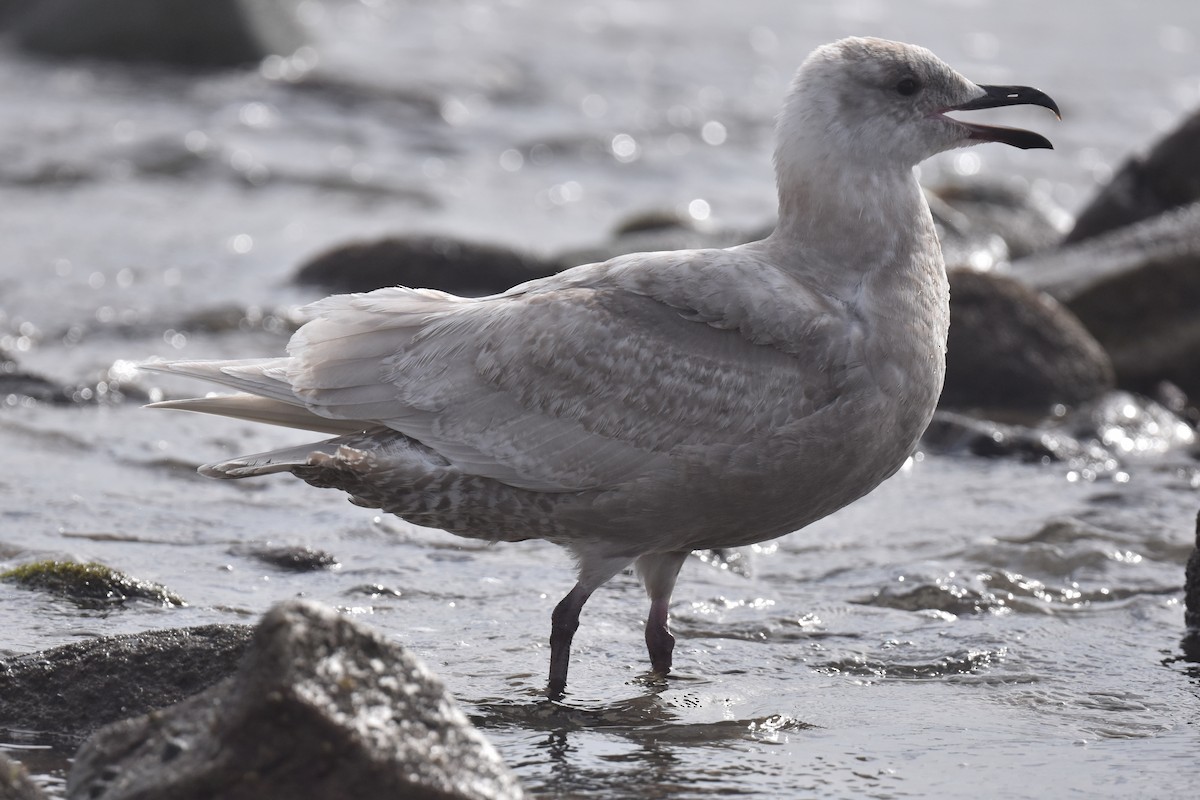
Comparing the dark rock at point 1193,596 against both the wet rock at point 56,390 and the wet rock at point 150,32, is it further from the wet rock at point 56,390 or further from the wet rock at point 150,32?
the wet rock at point 150,32

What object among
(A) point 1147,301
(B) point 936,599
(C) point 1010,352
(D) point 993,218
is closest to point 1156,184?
(D) point 993,218

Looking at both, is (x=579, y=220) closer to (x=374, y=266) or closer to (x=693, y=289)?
(x=374, y=266)

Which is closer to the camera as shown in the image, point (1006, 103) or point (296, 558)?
point (1006, 103)

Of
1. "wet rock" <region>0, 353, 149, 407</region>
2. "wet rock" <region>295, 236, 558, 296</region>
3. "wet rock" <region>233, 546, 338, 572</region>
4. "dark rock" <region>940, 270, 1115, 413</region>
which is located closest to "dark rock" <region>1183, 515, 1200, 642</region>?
"wet rock" <region>233, 546, 338, 572</region>

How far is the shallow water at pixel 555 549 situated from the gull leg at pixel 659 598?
15 centimetres

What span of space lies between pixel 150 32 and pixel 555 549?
13.4 meters

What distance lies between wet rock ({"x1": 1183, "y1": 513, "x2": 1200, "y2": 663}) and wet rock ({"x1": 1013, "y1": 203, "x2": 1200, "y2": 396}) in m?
4.21

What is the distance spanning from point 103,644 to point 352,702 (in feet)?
4.85

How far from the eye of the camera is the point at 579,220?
14086 mm

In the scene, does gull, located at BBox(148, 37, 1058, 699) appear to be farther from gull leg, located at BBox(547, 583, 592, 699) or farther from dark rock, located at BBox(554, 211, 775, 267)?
dark rock, located at BBox(554, 211, 775, 267)

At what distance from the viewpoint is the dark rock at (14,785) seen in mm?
3826

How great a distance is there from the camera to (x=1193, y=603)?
19.9 feet

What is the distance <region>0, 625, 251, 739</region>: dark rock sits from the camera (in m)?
4.78

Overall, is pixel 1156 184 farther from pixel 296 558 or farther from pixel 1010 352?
pixel 296 558
